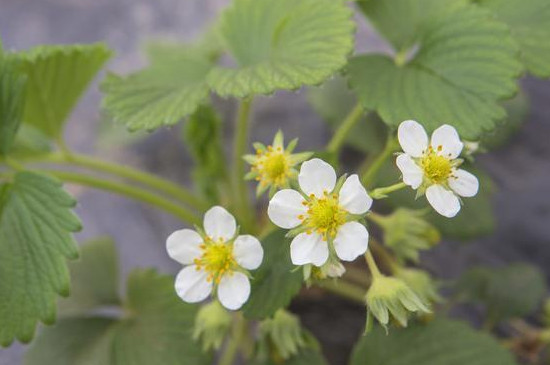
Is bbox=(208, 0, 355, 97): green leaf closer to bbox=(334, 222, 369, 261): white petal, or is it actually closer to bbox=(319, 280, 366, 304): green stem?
bbox=(334, 222, 369, 261): white petal

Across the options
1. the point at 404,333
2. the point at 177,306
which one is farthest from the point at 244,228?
the point at 404,333

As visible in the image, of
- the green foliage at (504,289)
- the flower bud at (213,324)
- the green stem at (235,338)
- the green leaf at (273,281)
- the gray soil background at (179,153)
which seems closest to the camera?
the green leaf at (273,281)

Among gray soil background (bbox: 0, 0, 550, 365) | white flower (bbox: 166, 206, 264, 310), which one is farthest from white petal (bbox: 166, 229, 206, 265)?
gray soil background (bbox: 0, 0, 550, 365)

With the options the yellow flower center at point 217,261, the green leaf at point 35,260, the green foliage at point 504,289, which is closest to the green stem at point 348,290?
the green foliage at point 504,289

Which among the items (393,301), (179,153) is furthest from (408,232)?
(179,153)

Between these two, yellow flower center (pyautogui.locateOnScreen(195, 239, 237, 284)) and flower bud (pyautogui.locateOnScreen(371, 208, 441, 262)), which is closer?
yellow flower center (pyautogui.locateOnScreen(195, 239, 237, 284))

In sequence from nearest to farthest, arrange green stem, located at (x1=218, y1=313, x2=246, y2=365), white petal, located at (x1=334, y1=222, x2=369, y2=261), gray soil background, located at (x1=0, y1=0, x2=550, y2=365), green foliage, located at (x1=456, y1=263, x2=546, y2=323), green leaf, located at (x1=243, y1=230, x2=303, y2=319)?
white petal, located at (x1=334, y1=222, x2=369, y2=261) < green leaf, located at (x1=243, y1=230, x2=303, y2=319) < green stem, located at (x1=218, y1=313, x2=246, y2=365) < green foliage, located at (x1=456, y1=263, x2=546, y2=323) < gray soil background, located at (x1=0, y1=0, x2=550, y2=365)

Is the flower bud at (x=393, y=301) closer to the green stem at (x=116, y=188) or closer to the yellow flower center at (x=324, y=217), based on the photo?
the yellow flower center at (x=324, y=217)
